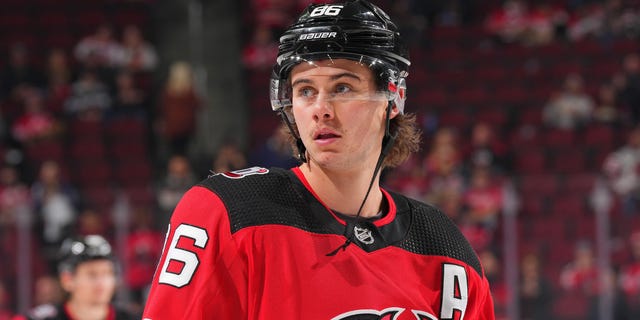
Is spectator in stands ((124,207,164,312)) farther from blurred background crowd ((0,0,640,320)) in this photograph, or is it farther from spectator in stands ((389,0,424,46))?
spectator in stands ((389,0,424,46))

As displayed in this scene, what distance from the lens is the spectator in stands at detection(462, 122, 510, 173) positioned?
353 inches

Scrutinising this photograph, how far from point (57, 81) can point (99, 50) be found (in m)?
0.62

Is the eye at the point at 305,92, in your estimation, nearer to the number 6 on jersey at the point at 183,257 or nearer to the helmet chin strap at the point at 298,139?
the helmet chin strap at the point at 298,139

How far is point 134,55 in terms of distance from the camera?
1059 centimetres

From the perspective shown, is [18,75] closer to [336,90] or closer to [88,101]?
[88,101]

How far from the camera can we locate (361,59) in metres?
2.00

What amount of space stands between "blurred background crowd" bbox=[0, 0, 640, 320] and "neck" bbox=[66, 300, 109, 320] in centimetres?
210

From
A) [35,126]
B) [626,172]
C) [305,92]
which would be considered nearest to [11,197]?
[35,126]

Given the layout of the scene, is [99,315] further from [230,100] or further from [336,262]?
[230,100]

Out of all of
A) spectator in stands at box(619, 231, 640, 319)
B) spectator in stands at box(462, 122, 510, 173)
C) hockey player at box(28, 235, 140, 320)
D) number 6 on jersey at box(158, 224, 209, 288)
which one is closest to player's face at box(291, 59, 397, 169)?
number 6 on jersey at box(158, 224, 209, 288)

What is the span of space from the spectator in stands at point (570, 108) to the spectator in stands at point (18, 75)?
5.26 meters

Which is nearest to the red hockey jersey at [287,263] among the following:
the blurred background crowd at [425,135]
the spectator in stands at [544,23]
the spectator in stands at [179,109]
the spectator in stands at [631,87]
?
the blurred background crowd at [425,135]

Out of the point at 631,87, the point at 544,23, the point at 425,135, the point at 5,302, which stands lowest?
the point at 5,302

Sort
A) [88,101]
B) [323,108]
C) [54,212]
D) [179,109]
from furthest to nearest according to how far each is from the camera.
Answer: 1. [88,101]
2. [179,109]
3. [54,212]
4. [323,108]
